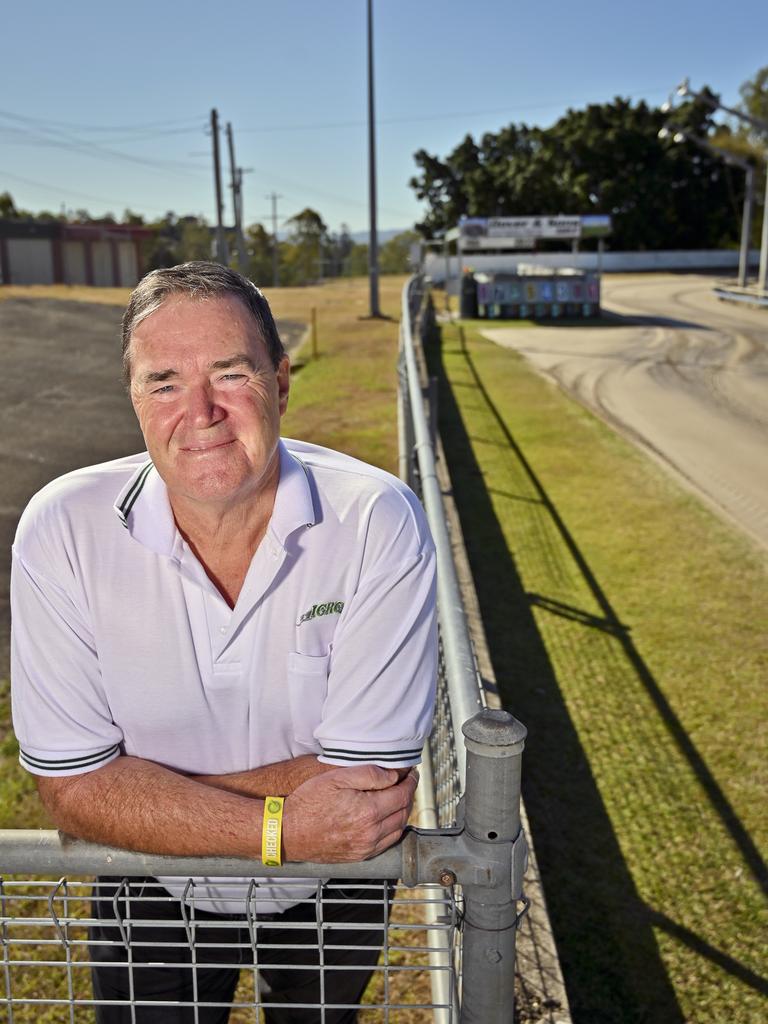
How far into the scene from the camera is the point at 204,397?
1990 millimetres

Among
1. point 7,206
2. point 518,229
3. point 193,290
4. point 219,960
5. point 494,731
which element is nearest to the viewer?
point 494,731

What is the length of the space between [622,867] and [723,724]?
1402 millimetres

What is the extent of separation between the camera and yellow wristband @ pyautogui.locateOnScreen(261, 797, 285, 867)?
5.36 feet

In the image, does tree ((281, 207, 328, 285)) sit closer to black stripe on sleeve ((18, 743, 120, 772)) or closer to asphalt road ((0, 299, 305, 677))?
asphalt road ((0, 299, 305, 677))

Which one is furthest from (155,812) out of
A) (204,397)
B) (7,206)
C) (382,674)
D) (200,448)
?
(7,206)

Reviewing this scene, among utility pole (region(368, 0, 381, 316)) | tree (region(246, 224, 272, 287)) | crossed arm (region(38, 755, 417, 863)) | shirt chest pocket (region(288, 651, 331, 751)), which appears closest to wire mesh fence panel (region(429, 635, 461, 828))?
shirt chest pocket (region(288, 651, 331, 751))

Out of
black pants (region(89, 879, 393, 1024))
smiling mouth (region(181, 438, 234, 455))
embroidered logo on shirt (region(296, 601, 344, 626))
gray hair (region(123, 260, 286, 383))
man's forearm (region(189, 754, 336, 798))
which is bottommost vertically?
black pants (region(89, 879, 393, 1024))

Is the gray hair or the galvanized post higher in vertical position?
the gray hair

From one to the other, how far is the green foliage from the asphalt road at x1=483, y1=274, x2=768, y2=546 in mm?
27568

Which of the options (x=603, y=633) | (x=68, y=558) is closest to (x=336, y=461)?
(x=68, y=558)

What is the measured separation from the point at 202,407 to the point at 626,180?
2454 inches

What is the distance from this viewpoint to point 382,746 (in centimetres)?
186

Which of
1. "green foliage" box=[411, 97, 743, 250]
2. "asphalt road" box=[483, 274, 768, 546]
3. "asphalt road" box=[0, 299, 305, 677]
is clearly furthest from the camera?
"green foliage" box=[411, 97, 743, 250]

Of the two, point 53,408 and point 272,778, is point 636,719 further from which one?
point 53,408
